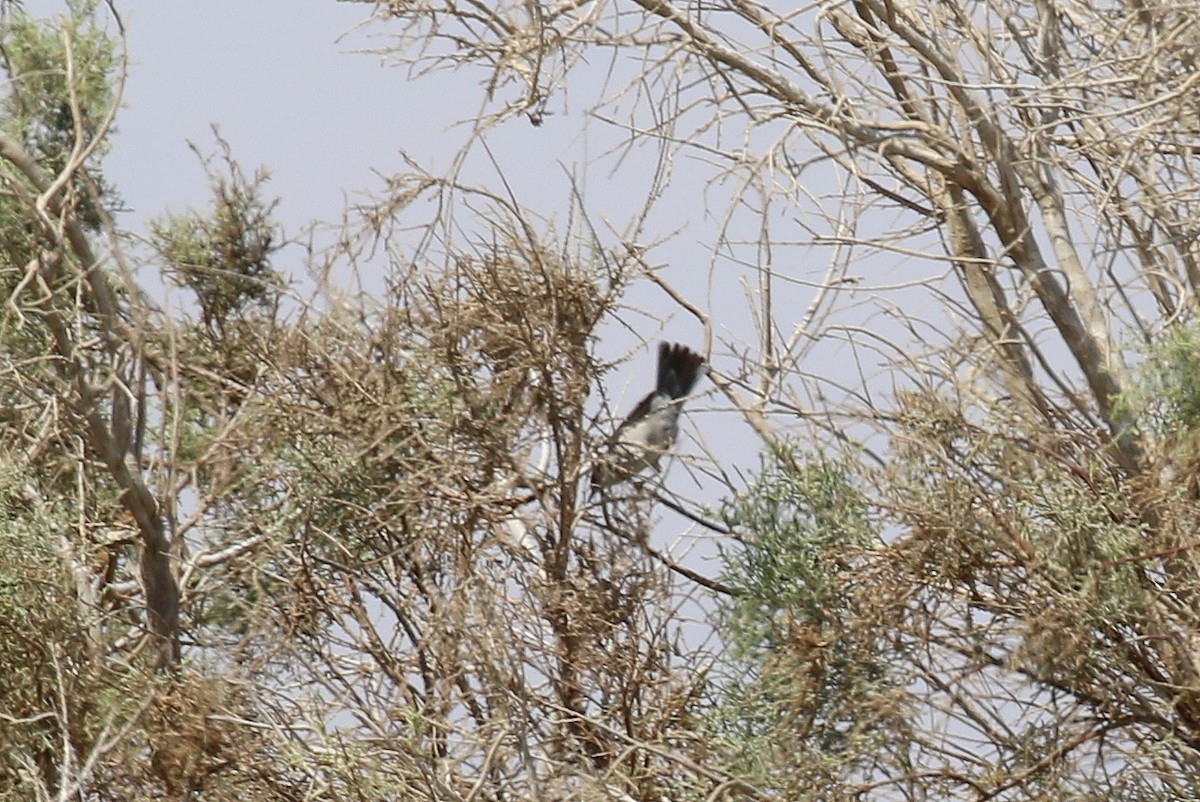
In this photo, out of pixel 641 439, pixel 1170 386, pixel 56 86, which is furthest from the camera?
pixel 56 86

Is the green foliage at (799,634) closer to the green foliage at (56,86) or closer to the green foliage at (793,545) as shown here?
the green foliage at (793,545)

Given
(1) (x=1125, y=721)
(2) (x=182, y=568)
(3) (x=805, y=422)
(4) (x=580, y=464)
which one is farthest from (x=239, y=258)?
(1) (x=1125, y=721)

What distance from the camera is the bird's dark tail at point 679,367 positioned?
18.6 ft

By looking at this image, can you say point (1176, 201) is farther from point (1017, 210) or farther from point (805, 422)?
point (805, 422)

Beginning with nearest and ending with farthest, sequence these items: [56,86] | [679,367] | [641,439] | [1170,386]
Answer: [1170,386] < [641,439] < [679,367] < [56,86]

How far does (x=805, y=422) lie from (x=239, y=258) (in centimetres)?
264

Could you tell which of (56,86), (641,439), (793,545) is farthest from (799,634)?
(56,86)

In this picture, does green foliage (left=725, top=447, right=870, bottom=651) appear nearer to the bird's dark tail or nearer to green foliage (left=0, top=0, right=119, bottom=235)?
the bird's dark tail

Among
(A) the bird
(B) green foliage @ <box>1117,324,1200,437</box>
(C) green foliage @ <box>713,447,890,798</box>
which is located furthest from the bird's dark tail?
(B) green foliage @ <box>1117,324,1200,437</box>

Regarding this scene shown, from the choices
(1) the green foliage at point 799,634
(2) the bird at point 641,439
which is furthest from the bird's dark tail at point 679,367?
(1) the green foliage at point 799,634

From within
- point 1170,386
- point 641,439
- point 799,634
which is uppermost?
point 1170,386

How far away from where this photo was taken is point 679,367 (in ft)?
18.8

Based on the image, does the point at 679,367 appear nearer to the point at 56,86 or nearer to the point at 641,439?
the point at 641,439

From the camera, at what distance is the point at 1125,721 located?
4.62 m
